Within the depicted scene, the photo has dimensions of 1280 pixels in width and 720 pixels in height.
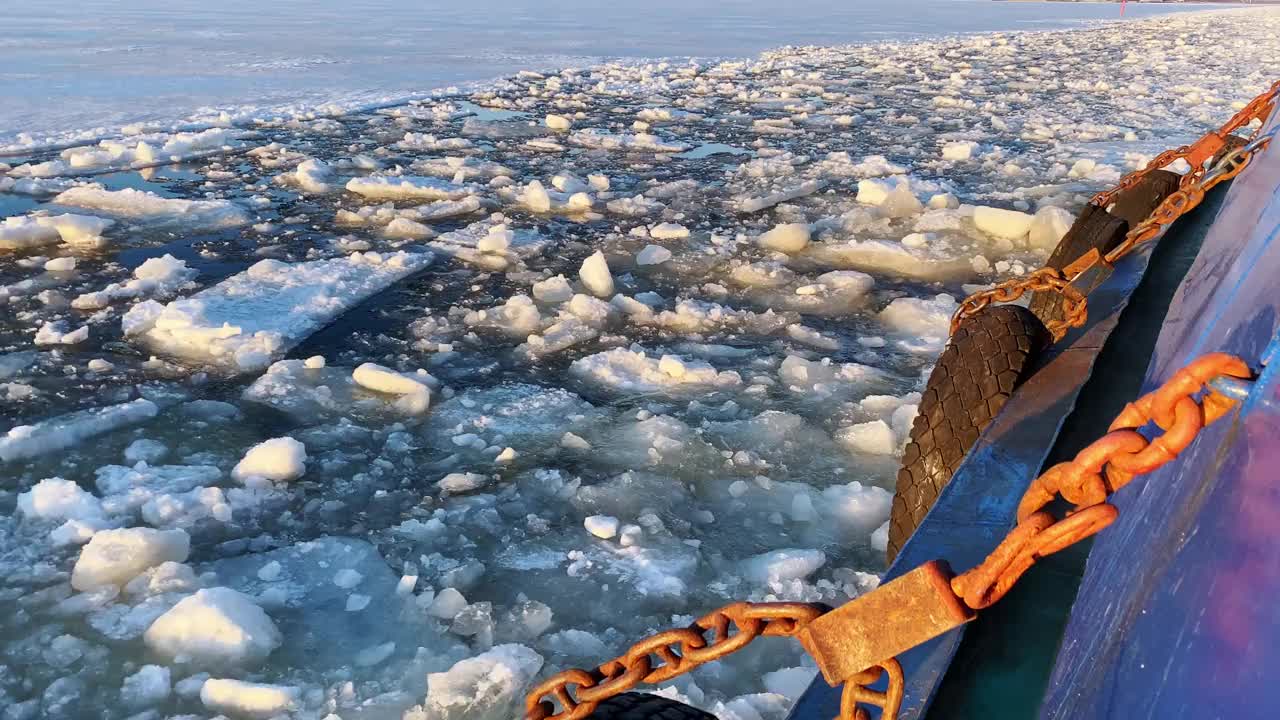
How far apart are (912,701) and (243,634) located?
1.35m

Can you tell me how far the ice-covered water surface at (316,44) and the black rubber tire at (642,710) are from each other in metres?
8.11

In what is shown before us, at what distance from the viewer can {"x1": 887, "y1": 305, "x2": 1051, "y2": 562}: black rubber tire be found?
6.48 feet

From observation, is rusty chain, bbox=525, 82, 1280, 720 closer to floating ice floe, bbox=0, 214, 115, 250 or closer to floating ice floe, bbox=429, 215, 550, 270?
floating ice floe, bbox=429, 215, 550, 270

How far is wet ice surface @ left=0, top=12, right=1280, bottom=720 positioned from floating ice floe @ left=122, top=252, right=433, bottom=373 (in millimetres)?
18

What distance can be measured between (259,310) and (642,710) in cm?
288

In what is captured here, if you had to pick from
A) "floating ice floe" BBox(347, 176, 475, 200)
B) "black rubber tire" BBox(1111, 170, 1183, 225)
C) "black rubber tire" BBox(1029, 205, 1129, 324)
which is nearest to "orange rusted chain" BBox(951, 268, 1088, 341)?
"black rubber tire" BBox(1029, 205, 1129, 324)

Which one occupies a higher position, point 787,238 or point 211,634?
point 787,238

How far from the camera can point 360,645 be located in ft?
5.87

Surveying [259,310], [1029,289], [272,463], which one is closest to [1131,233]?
[1029,289]

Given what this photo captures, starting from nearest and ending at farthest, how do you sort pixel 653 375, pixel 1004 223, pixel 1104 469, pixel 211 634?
1. pixel 1104 469
2. pixel 211 634
3. pixel 653 375
4. pixel 1004 223

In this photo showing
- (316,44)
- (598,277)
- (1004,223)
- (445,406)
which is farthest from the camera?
(316,44)

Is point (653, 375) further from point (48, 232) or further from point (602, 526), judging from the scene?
point (48, 232)

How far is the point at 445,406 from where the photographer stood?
9.10ft

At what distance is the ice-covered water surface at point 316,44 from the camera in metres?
8.88
